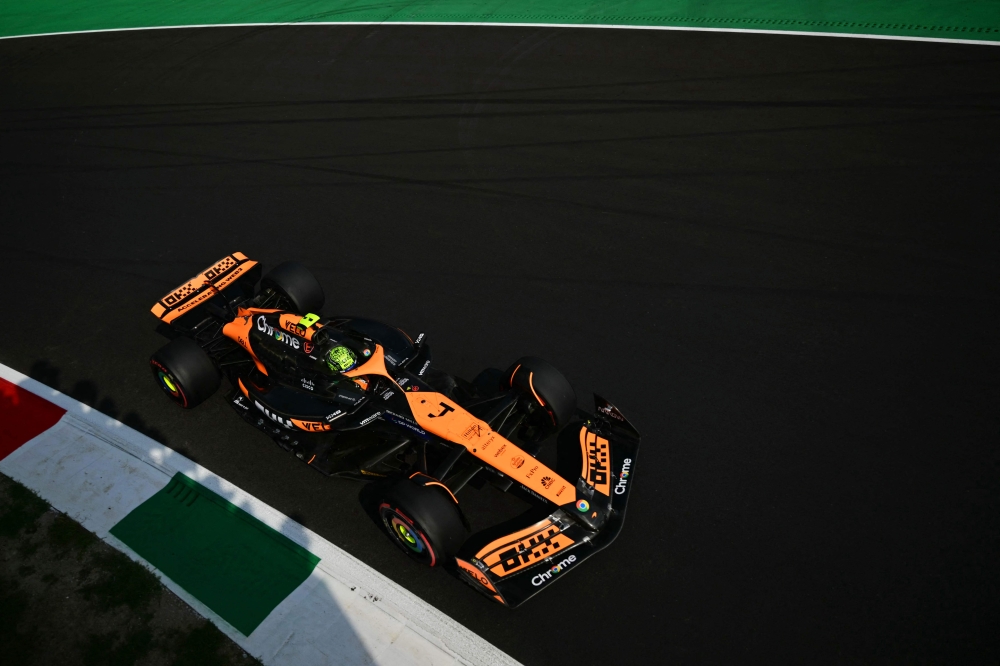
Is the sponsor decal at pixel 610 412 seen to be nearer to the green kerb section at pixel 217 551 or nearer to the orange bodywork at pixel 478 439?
the orange bodywork at pixel 478 439

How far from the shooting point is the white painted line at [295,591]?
18.1ft

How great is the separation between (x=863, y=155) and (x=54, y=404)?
35.3 ft

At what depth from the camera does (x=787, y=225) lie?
9352 mm

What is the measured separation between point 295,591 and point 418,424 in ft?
5.51

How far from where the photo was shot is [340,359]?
22.1 ft

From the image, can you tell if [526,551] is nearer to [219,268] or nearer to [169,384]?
[169,384]

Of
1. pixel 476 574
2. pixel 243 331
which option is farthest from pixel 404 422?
pixel 243 331

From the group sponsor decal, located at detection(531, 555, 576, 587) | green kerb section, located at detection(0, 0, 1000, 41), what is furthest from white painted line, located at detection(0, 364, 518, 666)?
green kerb section, located at detection(0, 0, 1000, 41)

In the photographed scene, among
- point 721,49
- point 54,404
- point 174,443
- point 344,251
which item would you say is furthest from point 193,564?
point 721,49

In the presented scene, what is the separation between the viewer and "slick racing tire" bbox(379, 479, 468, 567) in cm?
560

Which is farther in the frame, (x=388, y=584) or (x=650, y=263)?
(x=650, y=263)

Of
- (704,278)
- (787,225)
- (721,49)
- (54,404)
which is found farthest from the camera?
(721,49)

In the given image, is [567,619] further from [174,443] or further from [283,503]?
[174,443]

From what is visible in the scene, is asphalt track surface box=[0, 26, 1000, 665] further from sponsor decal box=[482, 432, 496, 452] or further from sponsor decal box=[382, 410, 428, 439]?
sponsor decal box=[382, 410, 428, 439]
